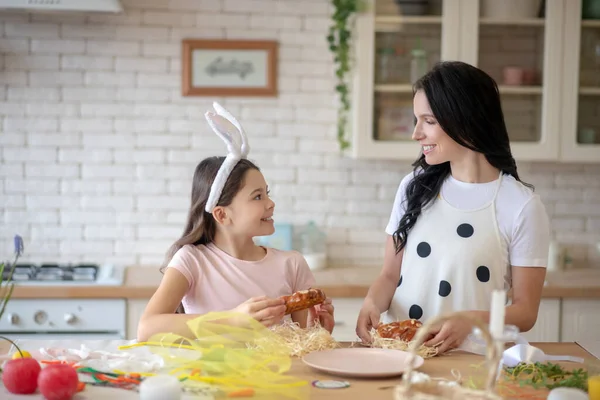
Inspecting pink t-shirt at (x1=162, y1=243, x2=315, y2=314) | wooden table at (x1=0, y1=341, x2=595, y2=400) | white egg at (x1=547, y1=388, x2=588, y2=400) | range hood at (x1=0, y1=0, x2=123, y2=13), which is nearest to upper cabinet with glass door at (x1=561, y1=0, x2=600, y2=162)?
wooden table at (x1=0, y1=341, x2=595, y2=400)

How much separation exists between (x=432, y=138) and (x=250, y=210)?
58 cm

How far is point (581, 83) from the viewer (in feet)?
12.1

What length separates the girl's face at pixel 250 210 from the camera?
2328mm

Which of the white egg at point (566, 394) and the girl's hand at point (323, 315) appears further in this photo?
the girl's hand at point (323, 315)

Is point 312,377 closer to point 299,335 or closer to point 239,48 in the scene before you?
point 299,335

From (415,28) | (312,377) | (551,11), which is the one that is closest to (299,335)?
(312,377)

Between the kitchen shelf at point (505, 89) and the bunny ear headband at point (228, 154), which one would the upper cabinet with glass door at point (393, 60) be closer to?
the kitchen shelf at point (505, 89)

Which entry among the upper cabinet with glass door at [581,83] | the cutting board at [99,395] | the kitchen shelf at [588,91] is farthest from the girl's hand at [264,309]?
the kitchen shelf at [588,91]

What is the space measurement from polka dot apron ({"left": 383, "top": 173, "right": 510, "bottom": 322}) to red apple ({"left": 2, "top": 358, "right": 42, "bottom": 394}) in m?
1.13

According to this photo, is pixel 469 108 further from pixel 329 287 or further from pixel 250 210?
pixel 329 287

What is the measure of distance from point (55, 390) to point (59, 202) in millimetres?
2495

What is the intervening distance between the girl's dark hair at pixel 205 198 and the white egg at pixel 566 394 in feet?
3.79

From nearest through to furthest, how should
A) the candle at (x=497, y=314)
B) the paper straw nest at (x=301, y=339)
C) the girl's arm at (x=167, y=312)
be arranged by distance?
the candle at (x=497, y=314), the paper straw nest at (x=301, y=339), the girl's arm at (x=167, y=312)

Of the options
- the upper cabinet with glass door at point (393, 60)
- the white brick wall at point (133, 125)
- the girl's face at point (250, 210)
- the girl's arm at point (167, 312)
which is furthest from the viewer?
the white brick wall at point (133, 125)
